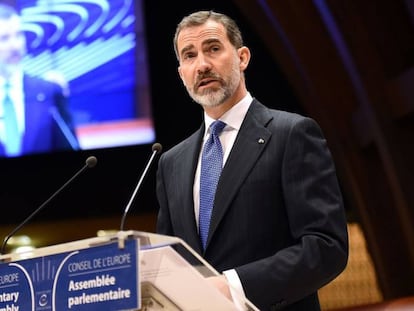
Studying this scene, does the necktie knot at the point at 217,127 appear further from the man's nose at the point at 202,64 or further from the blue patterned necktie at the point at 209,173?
the man's nose at the point at 202,64

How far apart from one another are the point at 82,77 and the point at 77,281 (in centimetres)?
733

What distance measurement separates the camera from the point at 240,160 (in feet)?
8.13

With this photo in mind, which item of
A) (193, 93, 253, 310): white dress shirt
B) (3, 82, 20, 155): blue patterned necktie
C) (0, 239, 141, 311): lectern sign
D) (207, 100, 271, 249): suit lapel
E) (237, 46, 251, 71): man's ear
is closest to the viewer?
(0, 239, 141, 311): lectern sign

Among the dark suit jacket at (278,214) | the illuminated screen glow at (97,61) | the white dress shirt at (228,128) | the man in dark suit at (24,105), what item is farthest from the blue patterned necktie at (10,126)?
the dark suit jacket at (278,214)

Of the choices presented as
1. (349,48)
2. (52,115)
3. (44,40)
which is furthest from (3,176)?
(349,48)

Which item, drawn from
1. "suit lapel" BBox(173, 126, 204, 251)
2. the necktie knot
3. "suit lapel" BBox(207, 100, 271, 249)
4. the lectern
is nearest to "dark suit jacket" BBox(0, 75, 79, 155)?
"suit lapel" BBox(173, 126, 204, 251)

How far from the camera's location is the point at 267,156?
2465 millimetres

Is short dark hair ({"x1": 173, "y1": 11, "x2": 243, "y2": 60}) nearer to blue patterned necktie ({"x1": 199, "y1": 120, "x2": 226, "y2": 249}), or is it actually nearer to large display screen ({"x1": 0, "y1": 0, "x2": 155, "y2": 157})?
blue patterned necktie ({"x1": 199, "y1": 120, "x2": 226, "y2": 249})

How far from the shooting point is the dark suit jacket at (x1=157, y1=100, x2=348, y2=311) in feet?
7.25

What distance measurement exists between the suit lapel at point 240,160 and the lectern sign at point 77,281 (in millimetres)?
536

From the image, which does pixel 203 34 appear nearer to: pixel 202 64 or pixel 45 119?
pixel 202 64

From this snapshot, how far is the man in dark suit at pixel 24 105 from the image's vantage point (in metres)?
9.02

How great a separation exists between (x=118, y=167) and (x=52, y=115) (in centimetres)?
98

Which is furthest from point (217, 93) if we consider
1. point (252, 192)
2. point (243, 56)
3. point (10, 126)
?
point (10, 126)
